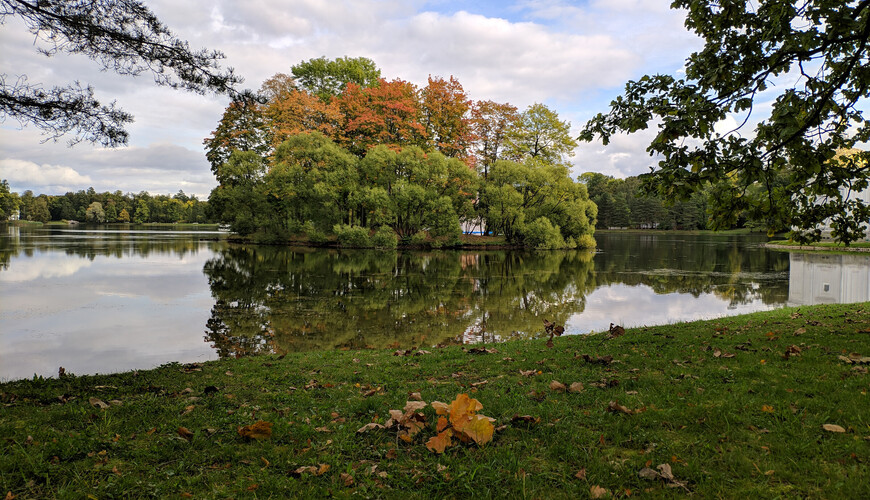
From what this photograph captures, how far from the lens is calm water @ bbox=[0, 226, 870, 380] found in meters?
9.23

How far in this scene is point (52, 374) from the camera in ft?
23.2

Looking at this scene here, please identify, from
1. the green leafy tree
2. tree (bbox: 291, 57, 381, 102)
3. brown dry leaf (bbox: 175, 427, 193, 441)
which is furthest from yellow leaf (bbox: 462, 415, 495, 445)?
the green leafy tree

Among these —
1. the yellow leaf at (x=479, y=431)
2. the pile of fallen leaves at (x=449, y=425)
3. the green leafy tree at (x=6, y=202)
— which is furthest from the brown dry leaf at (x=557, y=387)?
the green leafy tree at (x=6, y=202)

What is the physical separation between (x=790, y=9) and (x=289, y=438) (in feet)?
23.3

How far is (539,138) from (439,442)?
153ft

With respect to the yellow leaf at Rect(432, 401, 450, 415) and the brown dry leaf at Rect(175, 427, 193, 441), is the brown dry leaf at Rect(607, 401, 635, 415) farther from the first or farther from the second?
the brown dry leaf at Rect(175, 427, 193, 441)

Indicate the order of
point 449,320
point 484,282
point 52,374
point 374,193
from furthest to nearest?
point 374,193, point 484,282, point 449,320, point 52,374

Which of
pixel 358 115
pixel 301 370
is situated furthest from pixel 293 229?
pixel 301 370

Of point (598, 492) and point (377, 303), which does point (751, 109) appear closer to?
point (598, 492)

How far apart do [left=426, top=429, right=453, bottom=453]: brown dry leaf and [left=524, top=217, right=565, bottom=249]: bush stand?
128ft

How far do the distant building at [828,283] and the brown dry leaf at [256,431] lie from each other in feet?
53.0

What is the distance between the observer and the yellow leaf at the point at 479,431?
3.38m

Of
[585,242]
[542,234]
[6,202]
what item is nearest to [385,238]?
[542,234]

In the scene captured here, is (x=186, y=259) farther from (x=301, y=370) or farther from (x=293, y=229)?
(x=301, y=370)
